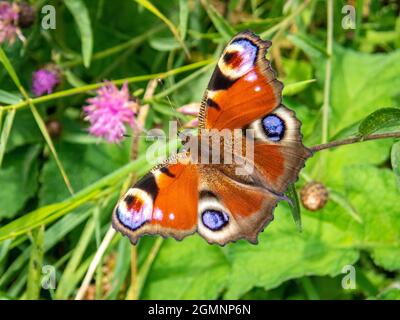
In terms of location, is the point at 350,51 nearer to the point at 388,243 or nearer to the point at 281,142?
the point at 388,243

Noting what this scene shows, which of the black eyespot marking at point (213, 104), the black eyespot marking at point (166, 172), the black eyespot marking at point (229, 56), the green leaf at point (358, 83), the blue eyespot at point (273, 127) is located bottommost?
the black eyespot marking at point (166, 172)

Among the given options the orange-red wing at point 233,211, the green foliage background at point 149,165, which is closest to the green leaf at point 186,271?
the green foliage background at point 149,165

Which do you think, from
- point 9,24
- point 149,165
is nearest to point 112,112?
point 149,165

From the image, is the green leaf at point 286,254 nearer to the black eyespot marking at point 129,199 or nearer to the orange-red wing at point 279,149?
A: the orange-red wing at point 279,149

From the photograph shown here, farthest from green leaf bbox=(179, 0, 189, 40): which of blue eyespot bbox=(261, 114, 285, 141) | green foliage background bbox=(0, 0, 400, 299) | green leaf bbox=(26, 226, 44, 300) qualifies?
green leaf bbox=(26, 226, 44, 300)

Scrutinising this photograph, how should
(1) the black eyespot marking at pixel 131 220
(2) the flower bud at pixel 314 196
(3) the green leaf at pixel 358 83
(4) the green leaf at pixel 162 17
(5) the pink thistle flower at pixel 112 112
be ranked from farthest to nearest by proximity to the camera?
1. (3) the green leaf at pixel 358 83
2. (5) the pink thistle flower at pixel 112 112
3. (4) the green leaf at pixel 162 17
4. (2) the flower bud at pixel 314 196
5. (1) the black eyespot marking at pixel 131 220

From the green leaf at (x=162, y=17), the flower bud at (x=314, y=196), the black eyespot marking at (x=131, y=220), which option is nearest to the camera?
the black eyespot marking at (x=131, y=220)

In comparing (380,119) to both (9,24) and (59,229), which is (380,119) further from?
(9,24)
